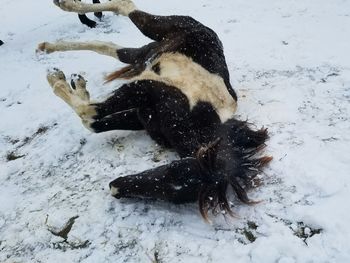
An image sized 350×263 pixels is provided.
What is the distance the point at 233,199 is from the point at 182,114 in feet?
2.69

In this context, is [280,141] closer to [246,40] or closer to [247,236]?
[247,236]

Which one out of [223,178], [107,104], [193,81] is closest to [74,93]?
[107,104]

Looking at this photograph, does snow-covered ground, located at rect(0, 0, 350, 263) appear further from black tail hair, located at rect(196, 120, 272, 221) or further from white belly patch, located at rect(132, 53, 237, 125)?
white belly patch, located at rect(132, 53, 237, 125)

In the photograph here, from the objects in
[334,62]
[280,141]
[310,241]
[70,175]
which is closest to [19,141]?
[70,175]

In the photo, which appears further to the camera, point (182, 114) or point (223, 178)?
point (182, 114)

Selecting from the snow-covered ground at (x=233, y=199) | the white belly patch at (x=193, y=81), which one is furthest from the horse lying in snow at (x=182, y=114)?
the snow-covered ground at (x=233, y=199)

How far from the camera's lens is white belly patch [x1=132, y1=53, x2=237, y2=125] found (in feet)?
12.1

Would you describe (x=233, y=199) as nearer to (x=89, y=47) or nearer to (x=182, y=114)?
(x=182, y=114)

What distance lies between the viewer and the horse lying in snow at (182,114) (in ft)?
9.79

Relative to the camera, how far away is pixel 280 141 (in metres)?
3.56

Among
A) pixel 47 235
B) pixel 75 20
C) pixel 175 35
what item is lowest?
pixel 75 20

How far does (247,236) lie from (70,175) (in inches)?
61.7

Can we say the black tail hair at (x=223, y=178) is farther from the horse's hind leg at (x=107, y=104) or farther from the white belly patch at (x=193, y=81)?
the horse's hind leg at (x=107, y=104)

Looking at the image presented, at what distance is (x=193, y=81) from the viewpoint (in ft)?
12.4
